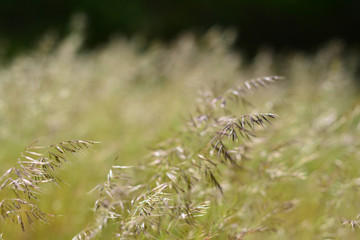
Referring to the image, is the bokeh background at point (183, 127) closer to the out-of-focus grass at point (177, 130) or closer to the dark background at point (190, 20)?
the out-of-focus grass at point (177, 130)

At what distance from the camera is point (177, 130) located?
7.38ft

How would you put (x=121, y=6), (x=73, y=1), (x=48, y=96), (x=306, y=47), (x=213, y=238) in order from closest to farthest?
(x=213, y=238)
(x=48, y=96)
(x=73, y=1)
(x=121, y=6)
(x=306, y=47)

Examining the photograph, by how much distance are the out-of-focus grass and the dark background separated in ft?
16.7

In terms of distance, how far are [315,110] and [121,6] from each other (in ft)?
27.4

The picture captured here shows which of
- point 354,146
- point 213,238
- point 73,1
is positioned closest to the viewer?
point 213,238

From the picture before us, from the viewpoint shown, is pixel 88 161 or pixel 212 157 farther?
pixel 88 161

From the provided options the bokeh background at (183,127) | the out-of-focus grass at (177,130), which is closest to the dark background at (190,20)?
the bokeh background at (183,127)

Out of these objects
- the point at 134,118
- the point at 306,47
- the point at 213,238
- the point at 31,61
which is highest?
the point at 306,47

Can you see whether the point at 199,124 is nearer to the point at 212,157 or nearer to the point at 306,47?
the point at 212,157

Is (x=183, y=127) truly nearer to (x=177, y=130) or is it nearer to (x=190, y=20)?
(x=177, y=130)

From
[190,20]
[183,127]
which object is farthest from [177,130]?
[190,20]

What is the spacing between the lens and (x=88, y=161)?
2582 millimetres

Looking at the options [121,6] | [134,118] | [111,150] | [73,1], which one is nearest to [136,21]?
[121,6]

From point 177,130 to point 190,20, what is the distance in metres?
9.12
